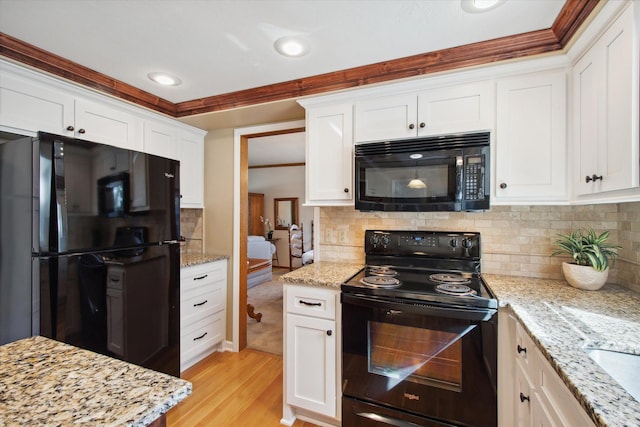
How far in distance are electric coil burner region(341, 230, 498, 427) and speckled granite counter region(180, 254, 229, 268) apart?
1405mm

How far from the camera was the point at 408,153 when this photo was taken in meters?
1.77

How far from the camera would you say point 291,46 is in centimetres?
163

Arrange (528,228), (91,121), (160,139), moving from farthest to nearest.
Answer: (160,139), (91,121), (528,228)

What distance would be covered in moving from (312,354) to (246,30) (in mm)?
1866

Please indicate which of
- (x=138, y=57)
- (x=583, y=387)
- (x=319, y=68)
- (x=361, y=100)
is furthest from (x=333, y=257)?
(x=138, y=57)

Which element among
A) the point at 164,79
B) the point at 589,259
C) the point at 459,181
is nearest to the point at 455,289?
the point at 459,181

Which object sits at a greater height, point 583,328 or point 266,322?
point 583,328

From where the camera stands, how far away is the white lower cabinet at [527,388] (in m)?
0.82

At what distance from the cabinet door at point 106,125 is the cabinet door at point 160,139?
6 centimetres

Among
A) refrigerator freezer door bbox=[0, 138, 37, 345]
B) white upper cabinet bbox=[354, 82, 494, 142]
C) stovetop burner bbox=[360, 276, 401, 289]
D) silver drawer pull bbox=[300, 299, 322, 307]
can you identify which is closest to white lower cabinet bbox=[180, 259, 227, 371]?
refrigerator freezer door bbox=[0, 138, 37, 345]

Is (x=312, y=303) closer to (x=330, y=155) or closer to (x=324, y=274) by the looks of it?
(x=324, y=274)

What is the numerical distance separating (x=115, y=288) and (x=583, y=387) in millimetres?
2020

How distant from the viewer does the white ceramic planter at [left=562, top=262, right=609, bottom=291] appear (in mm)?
1490

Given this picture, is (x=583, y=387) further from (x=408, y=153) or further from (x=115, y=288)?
(x=115, y=288)
